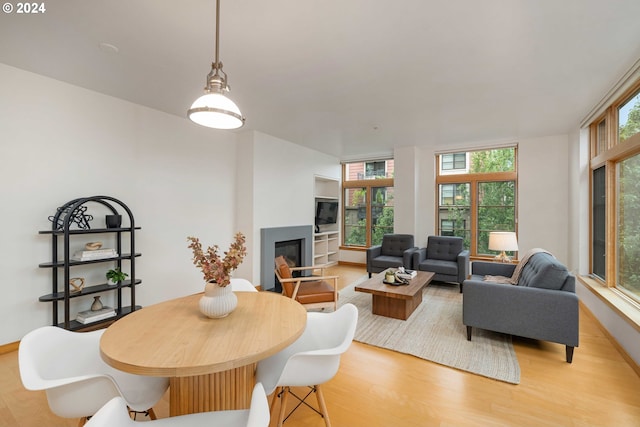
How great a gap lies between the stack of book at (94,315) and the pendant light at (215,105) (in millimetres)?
2619

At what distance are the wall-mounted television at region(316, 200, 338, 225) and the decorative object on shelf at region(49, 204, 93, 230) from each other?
4.10m

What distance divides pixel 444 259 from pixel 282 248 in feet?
10.2

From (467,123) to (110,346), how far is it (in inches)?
189

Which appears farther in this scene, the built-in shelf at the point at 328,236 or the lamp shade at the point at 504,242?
the built-in shelf at the point at 328,236

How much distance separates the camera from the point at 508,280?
11.8 feet

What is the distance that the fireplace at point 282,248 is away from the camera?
4.68 metres

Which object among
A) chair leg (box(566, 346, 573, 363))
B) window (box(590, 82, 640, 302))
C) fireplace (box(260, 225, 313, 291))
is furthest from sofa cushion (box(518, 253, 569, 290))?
fireplace (box(260, 225, 313, 291))

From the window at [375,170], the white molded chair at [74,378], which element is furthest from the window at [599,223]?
the white molded chair at [74,378]

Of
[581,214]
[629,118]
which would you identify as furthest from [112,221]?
[581,214]

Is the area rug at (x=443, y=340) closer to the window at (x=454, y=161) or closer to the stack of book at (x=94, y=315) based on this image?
the stack of book at (x=94, y=315)

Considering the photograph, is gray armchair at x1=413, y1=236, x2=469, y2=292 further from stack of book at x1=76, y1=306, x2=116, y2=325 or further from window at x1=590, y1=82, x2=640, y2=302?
stack of book at x1=76, y1=306, x2=116, y2=325

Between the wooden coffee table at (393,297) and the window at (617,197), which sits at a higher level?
the window at (617,197)

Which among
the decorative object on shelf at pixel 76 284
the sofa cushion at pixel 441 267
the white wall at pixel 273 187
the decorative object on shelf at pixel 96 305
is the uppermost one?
the white wall at pixel 273 187

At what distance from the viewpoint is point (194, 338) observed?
1.35m
